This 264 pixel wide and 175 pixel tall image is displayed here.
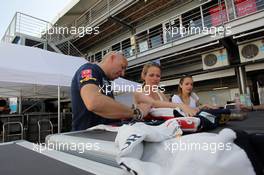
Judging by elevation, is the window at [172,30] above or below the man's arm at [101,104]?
above

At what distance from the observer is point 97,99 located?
634 mm

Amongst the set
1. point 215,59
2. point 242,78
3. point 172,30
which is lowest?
point 242,78

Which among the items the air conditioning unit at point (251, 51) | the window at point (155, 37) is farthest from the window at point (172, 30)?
the air conditioning unit at point (251, 51)

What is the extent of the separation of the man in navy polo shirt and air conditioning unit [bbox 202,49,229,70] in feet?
10.5

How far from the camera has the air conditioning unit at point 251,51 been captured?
Answer: 300 cm

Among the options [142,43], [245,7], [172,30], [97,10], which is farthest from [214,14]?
[97,10]

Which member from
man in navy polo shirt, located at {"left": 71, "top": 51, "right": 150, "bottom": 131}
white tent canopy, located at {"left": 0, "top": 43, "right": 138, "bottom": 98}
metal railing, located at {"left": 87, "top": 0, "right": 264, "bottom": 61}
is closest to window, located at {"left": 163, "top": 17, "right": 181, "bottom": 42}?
metal railing, located at {"left": 87, "top": 0, "right": 264, "bottom": 61}

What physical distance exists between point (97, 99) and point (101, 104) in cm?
2

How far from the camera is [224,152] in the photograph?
0.22m

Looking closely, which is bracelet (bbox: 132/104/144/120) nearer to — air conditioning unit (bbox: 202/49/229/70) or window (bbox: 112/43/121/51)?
air conditioning unit (bbox: 202/49/229/70)

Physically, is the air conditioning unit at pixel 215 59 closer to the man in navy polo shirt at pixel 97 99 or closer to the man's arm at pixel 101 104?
the man in navy polo shirt at pixel 97 99

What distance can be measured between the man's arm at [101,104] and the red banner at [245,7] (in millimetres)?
3546

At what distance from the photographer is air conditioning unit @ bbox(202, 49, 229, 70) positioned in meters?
3.44

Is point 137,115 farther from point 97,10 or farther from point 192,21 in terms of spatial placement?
point 97,10
